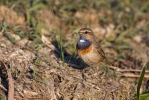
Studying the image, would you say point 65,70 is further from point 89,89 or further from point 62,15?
point 62,15

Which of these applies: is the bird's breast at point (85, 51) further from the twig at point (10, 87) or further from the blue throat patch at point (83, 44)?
the twig at point (10, 87)

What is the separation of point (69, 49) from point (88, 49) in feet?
3.67

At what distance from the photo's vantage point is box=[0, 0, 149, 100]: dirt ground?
21.7ft

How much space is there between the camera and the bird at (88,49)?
23.9 feet

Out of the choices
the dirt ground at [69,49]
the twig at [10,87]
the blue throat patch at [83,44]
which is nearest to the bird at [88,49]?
the blue throat patch at [83,44]

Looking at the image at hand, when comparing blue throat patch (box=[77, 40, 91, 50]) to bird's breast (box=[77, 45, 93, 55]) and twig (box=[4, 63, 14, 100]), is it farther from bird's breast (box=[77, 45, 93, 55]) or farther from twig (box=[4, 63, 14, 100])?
twig (box=[4, 63, 14, 100])

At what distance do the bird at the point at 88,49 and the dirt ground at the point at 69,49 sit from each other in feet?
0.81

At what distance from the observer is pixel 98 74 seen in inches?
293

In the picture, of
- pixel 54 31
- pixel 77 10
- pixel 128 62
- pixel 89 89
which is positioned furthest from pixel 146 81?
pixel 77 10

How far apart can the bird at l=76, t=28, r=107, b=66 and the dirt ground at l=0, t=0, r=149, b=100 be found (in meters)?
0.25

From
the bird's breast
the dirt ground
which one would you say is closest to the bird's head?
the bird's breast

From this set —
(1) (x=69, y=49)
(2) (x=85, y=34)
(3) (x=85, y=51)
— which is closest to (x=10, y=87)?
(3) (x=85, y=51)

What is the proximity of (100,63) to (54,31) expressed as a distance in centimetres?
171

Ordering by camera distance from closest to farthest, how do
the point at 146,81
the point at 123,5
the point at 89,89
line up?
the point at 89,89 < the point at 146,81 < the point at 123,5
